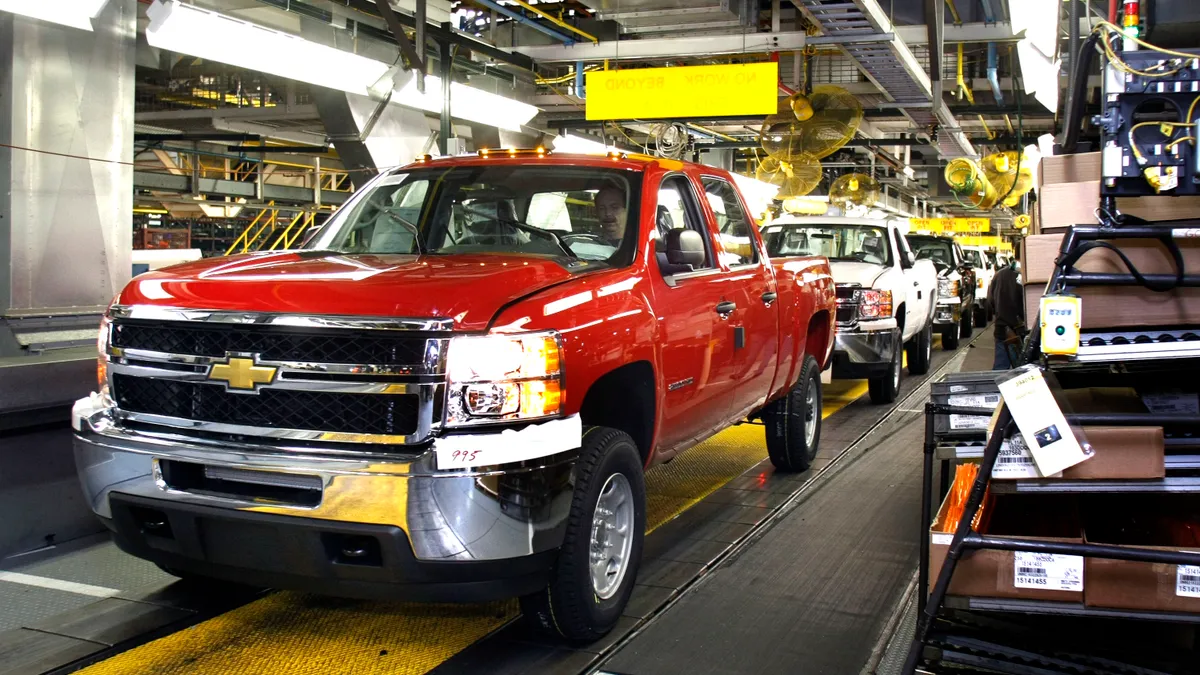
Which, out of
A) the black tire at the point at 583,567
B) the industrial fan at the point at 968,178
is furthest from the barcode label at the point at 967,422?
the industrial fan at the point at 968,178

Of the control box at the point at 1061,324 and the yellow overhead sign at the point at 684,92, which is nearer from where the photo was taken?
the control box at the point at 1061,324

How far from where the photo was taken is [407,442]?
343 centimetres

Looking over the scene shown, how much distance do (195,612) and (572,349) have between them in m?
2.12

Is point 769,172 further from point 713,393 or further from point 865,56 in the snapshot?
point 713,393

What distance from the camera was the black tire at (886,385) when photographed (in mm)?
10734

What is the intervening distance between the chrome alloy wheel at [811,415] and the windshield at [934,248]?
11703 mm

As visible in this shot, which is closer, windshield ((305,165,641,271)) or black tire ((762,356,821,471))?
windshield ((305,165,641,271))

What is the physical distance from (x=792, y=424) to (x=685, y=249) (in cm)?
276

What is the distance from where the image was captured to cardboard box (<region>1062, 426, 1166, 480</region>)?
9.38 feet

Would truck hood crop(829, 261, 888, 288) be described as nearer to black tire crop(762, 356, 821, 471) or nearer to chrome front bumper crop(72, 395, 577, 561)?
black tire crop(762, 356, 821, 471)

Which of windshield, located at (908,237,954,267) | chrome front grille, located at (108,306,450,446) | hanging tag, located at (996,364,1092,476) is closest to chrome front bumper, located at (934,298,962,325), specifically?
windshield, located at (908,237,954,267)

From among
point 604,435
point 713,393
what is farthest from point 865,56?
point 604,435

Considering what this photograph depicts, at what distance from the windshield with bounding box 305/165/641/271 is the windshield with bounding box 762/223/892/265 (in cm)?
671

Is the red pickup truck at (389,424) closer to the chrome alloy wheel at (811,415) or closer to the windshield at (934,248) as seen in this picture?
the chrome alloy wheel at (811,415)
